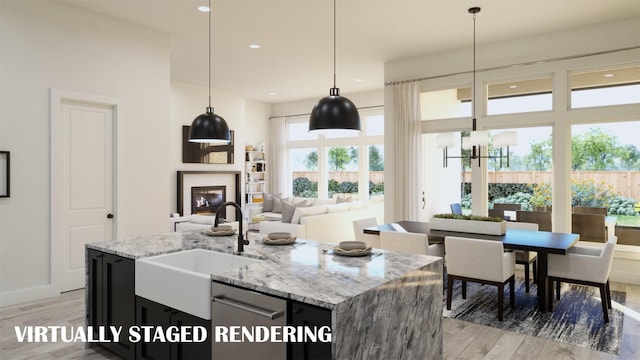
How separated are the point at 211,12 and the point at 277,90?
4.33 meters

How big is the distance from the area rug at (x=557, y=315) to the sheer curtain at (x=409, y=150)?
1.84 m

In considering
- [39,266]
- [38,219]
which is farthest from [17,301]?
[38,219]

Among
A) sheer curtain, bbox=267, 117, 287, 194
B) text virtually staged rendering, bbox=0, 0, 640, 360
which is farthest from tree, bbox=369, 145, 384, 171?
sheer curtain, bbox=267, 117, 287, 194

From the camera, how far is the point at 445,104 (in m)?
6.33

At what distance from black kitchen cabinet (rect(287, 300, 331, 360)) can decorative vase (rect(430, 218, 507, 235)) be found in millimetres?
3134

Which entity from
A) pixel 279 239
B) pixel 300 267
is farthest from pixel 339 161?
pixel 300 267

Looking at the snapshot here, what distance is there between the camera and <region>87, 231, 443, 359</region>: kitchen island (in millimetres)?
1711

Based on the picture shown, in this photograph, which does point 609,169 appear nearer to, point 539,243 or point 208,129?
point 539,243

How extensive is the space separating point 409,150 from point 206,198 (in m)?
4.51

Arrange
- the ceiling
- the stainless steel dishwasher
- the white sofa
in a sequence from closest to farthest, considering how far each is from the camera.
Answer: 1. the stainless steel dishwasher
2. the ceiling
3. the white sofa

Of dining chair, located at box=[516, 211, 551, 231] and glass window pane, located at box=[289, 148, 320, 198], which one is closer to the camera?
dining chair, located at box=[516, 211, 551, 231]

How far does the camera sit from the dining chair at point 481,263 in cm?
374

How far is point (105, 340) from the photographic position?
2.86 metres

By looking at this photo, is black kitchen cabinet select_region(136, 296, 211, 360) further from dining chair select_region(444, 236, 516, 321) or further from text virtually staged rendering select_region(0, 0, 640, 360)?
dining chair select_region(444, 236, 516, 321)
